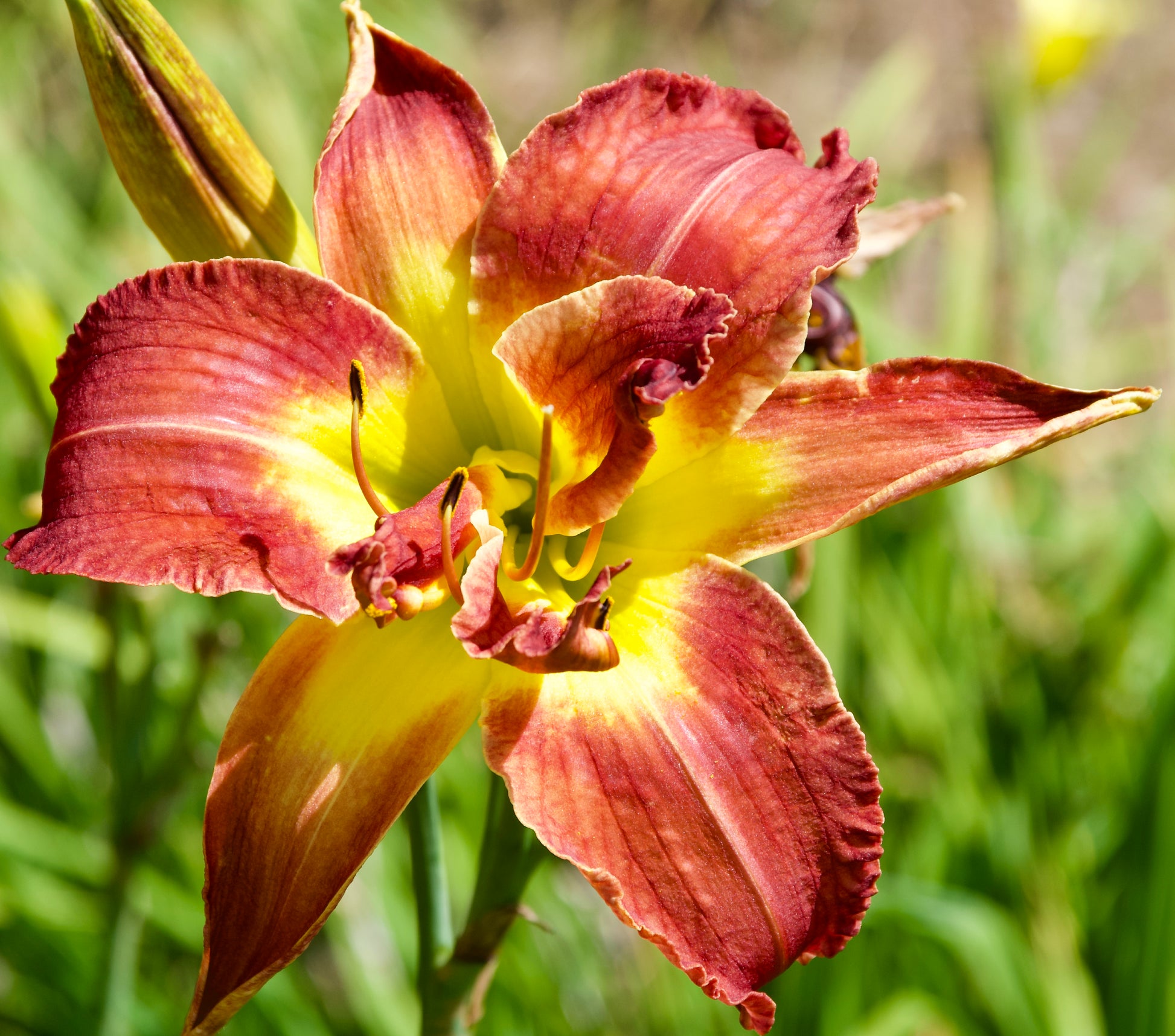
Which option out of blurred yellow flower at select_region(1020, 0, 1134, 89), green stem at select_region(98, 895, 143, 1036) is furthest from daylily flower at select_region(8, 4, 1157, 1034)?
blurred yellow flower at select_region(1020, 0, 1134, 89)

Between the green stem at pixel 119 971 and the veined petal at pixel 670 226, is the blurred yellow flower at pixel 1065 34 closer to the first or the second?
the veined petal at pixel 670 226

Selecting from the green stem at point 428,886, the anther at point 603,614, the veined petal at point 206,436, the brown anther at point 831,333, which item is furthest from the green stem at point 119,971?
the brown anther at point 831,333

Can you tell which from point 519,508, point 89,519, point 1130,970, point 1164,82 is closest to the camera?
point 89,519

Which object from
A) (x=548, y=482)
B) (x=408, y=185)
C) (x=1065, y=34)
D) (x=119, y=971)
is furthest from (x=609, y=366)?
(x=1065, y=34)

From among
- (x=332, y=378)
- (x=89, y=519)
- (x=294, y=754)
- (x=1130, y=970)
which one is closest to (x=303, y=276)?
(x=332, y=378)

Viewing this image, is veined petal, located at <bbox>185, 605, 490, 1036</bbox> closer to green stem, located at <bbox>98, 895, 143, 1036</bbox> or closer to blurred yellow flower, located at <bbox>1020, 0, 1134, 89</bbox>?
green stem, located at <bbox>98, 895, 143, 1036</bbox>

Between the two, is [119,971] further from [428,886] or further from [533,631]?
[533,631]

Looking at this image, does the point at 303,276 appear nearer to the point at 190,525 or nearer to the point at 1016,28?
the point at 190,525
